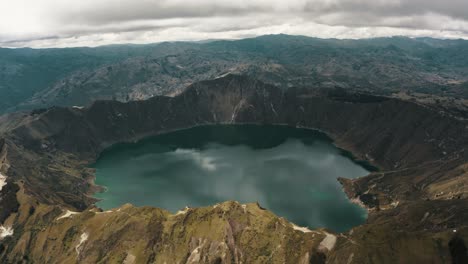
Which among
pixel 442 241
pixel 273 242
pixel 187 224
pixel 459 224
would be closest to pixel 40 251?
pixel 187 224

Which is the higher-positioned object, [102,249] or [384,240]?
[384,240]

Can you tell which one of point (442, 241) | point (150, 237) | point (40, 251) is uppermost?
point (442, 241)

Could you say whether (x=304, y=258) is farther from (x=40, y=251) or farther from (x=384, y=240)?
(x=40, y=251)

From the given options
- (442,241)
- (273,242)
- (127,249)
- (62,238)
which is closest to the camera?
(442,241)

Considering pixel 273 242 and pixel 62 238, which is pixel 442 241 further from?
pixel 62 238

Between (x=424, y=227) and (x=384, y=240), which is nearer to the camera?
(x=384, y=240)

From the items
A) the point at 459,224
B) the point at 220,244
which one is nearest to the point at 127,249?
the point at 220,244

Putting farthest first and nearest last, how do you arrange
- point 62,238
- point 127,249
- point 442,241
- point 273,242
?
point 62,238 < point 127,249 < point 273,242 < point 442,241

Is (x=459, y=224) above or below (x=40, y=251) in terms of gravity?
above

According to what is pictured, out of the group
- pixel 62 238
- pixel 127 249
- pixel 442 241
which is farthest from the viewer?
pixel 62 238
